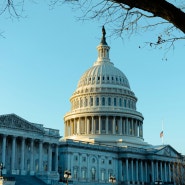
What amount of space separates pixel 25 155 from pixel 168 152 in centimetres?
5879

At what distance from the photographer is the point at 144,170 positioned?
416ft

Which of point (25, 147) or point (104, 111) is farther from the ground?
point (104, 111)

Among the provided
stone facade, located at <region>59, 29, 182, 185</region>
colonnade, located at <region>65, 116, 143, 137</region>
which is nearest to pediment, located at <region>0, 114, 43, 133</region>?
stone facade, located at <region>59, 29, 182, 185</region>

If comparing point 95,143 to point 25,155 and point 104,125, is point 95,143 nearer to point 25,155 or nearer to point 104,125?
point 104,125

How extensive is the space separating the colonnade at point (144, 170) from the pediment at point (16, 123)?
→ 38.2m

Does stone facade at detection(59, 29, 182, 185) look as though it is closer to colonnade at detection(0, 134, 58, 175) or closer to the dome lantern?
the dome lantern

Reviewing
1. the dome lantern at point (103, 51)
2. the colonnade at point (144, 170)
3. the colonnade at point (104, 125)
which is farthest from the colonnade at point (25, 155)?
the dome lantern at point (103, 51)

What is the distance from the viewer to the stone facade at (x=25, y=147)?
281ft

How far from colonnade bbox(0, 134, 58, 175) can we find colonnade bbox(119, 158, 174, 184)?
30.1 metres

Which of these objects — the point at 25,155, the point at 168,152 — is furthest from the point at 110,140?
the point at 25,155

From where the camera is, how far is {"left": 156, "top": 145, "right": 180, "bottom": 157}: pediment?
130m

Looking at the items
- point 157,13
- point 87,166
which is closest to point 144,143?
point 87,166

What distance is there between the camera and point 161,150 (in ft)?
426

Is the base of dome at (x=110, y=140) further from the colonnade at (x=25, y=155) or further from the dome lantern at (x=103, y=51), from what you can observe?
the dome lantern at (x=103, y=51)
